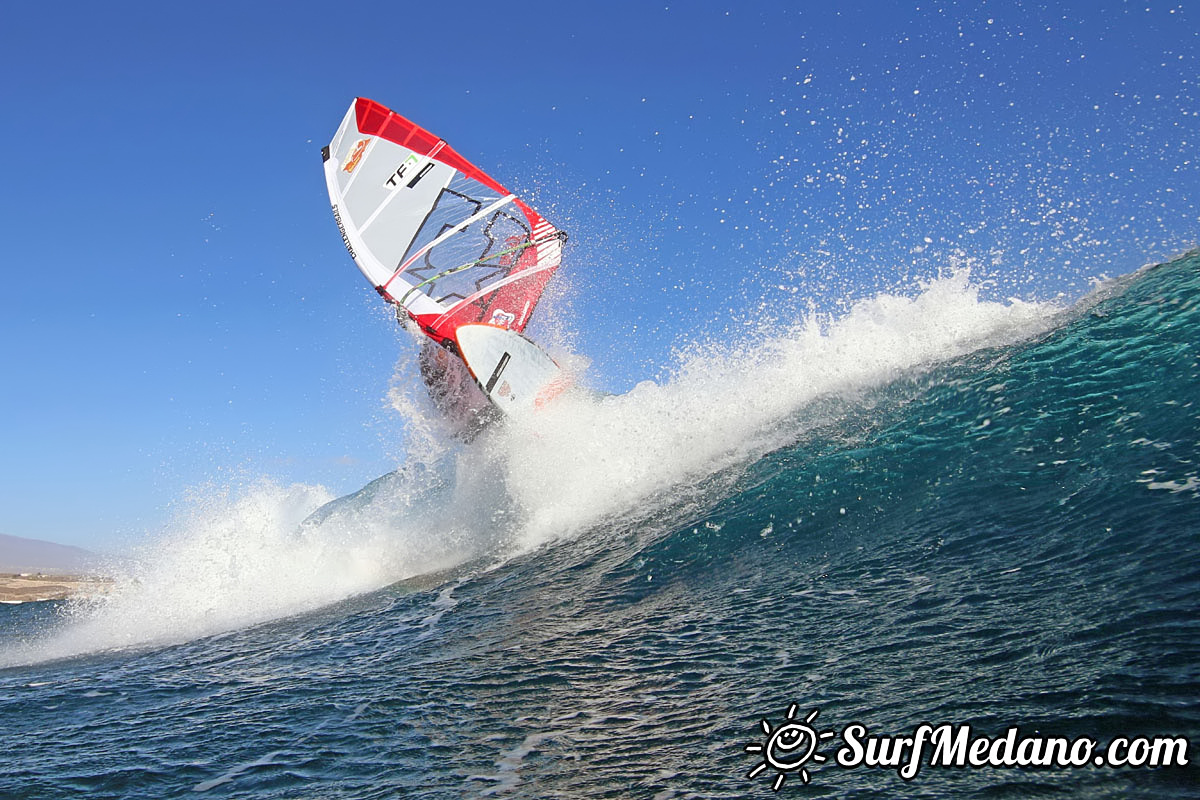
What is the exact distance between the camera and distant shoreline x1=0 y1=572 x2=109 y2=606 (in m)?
23.1

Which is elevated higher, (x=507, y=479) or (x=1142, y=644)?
(x=507, y=479)

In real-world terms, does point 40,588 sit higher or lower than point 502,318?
lower

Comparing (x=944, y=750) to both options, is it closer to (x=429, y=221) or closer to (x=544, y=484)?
(x=544, y=484)

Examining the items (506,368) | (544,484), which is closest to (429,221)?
(506,368)

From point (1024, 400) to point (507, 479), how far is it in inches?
285

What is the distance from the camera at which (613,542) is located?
8.19 meters

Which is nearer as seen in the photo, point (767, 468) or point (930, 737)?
point (930, 737)

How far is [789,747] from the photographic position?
10.4 feet

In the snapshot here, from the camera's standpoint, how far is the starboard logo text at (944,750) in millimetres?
2572

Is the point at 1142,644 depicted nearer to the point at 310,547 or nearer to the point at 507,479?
the point at 507,479

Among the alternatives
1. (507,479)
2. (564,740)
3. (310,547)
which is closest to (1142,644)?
(564,740)

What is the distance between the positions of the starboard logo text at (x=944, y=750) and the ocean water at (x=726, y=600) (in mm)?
55

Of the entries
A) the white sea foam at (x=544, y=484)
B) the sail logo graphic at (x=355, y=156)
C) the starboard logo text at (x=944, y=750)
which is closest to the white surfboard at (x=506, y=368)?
the white sea foam at (x=544, y=484)

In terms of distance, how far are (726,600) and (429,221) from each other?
1182cm
